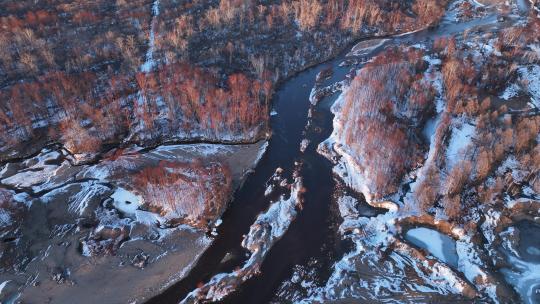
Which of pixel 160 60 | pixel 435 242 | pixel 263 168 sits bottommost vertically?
pixel 435 242

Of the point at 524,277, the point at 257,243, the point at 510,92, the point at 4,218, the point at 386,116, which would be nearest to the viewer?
the point at 524,277

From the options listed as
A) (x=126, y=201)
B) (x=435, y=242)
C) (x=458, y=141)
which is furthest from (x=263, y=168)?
(x=458, y=141)

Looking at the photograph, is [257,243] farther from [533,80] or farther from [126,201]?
[533,80]

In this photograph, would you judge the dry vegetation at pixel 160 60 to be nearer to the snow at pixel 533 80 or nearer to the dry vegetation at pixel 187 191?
the dry vegetation at pixel 187 191

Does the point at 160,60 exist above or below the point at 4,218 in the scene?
above

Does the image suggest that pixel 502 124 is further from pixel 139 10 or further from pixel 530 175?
pixel 139 10

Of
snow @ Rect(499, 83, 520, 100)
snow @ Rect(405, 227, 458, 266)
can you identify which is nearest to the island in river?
snow @ Rect(405, 227, 458, 266)

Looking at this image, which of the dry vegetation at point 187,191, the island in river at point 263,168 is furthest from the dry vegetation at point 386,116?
the dry vegetation at point 187,191
